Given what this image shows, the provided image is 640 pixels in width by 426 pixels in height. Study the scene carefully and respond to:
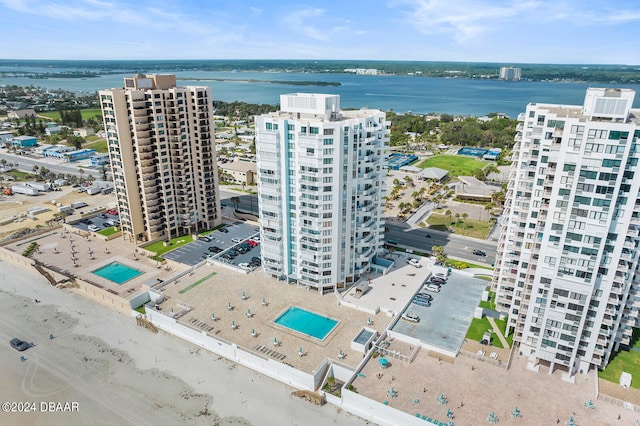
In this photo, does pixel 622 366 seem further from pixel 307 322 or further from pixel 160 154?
pixel 160 154

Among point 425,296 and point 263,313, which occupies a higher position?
point 425,296

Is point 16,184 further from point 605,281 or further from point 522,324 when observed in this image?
point 605,281

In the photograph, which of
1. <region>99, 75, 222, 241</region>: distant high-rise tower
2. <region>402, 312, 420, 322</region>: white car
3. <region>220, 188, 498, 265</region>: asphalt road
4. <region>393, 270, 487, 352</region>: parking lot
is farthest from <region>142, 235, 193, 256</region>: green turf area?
<region>402, 312, 420, 322</region>: white car

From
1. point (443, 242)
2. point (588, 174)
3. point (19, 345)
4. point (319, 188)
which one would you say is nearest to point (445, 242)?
point (443, 242)

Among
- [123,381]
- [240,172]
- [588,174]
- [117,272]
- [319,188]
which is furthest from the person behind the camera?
[240,172]

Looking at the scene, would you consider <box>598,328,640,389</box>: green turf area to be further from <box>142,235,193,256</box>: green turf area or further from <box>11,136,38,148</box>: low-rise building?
<box>11,136,38,148</box>: low-rise building

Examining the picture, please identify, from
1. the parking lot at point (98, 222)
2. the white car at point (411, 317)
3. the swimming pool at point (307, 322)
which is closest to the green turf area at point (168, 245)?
the parking lot at point (98, 222)

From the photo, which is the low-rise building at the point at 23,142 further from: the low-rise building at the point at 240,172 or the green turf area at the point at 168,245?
the green turf area at the point at 168,245

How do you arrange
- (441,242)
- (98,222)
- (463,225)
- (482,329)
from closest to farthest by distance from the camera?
(482,329), (441,242), (98,222), (463,225)
